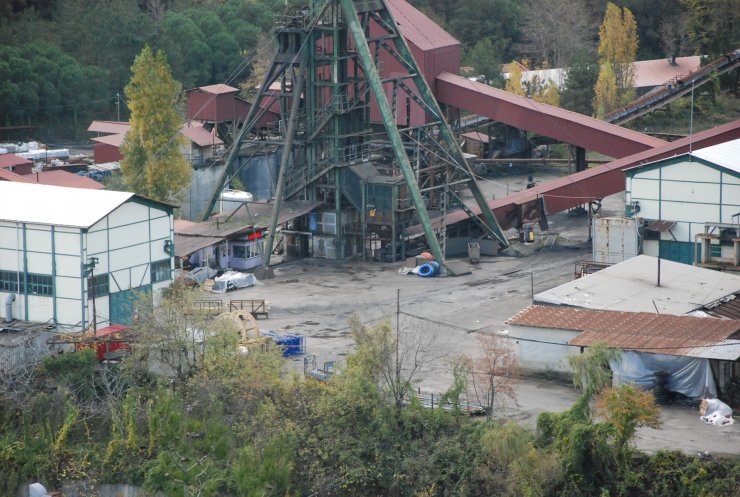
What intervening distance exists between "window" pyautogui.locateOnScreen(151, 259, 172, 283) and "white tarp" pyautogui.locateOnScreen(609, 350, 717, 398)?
13.2m

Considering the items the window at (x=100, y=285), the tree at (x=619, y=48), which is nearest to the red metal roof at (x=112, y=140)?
the window at (x=100, y=285)

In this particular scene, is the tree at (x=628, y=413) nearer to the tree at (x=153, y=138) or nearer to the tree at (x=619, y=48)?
the tree at (x=153, y=138)

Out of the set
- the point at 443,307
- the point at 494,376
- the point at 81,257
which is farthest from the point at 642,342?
the point at 81,257

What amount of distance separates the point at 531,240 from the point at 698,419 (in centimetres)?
1919

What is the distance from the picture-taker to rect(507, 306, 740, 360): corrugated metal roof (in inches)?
1334

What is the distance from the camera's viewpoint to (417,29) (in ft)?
191

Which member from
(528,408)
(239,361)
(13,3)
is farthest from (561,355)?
(13,3)

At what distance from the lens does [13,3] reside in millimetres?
81375

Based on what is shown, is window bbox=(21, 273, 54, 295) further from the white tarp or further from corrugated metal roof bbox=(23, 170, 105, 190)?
corrugated metal roof bbox=(23, 170, 105, 190)

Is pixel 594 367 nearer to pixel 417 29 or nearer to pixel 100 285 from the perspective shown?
pixel 100 285

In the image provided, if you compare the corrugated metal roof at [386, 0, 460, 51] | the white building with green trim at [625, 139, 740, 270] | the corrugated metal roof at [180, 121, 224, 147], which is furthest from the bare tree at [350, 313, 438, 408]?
the corrugated metal roof at [180, 121, 224, 147]

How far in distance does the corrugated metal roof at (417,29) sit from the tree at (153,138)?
10.0 metres

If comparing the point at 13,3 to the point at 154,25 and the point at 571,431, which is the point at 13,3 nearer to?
the point at 154,25

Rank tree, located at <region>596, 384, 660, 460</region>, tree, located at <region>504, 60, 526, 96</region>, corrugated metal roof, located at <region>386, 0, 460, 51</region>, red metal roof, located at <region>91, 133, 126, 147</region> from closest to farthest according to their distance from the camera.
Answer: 1. tree, located at <region>596, 384, 660, 460</region>
2. corrugated metal roof, located at <region>386, 0, 460, 51</region>
3. red metal roof, located at <region>91, 133, 126, 147</region>
4. tree, located at <region>504, 60, 526, 96</region>
